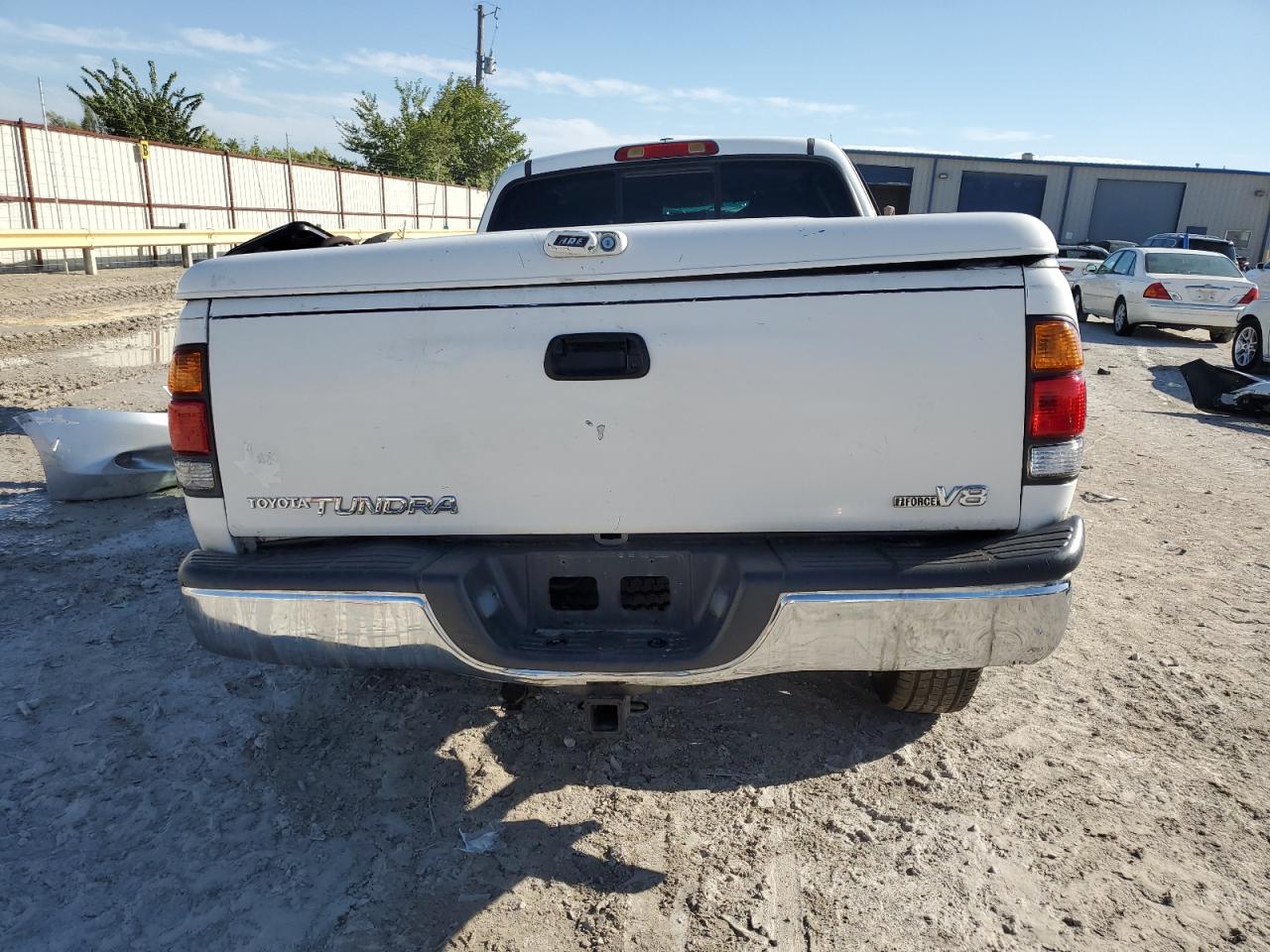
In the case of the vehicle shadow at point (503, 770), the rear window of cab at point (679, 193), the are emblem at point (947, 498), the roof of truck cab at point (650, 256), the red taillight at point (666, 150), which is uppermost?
the red taillight at point (666, 150)

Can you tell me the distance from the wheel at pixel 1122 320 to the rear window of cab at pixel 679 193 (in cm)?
1338

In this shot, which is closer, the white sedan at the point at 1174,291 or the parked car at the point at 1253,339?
the parked car at the point at 1253,339

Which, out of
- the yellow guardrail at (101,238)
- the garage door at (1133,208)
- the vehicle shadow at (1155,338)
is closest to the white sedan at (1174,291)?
the vehicle shadow at (1155,338)

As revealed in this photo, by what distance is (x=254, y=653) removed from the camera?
93.8 inches

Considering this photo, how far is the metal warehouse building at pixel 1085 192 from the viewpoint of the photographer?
41.3m

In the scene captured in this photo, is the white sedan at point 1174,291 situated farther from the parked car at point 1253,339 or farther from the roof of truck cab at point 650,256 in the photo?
the roof of truck cab at point 650,256

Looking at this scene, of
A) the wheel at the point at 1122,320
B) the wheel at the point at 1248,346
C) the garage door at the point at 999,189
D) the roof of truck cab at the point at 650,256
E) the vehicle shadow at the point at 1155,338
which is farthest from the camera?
the garage door at the point at 999,189

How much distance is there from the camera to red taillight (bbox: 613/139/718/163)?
154 inches

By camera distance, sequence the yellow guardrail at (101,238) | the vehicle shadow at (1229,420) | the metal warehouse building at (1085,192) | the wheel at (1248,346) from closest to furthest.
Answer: the vehicle shadow at (1229,420) < the wheel at (1248,346) < the yellow guardrail at (101,238) < the metal warehouse building at (1085,192)

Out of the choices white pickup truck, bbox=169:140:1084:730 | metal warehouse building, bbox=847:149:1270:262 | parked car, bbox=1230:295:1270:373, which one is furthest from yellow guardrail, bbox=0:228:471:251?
metal warehouse building, bbox=847:149:1270:262

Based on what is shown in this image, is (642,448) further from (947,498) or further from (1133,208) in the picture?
(1133,208)

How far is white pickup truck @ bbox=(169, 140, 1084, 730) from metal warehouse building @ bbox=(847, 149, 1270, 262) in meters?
42.7

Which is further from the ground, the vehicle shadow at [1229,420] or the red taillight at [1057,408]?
the red taillight at [1057,408]

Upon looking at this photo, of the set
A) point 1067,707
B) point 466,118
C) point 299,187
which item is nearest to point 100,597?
point 1067,707
